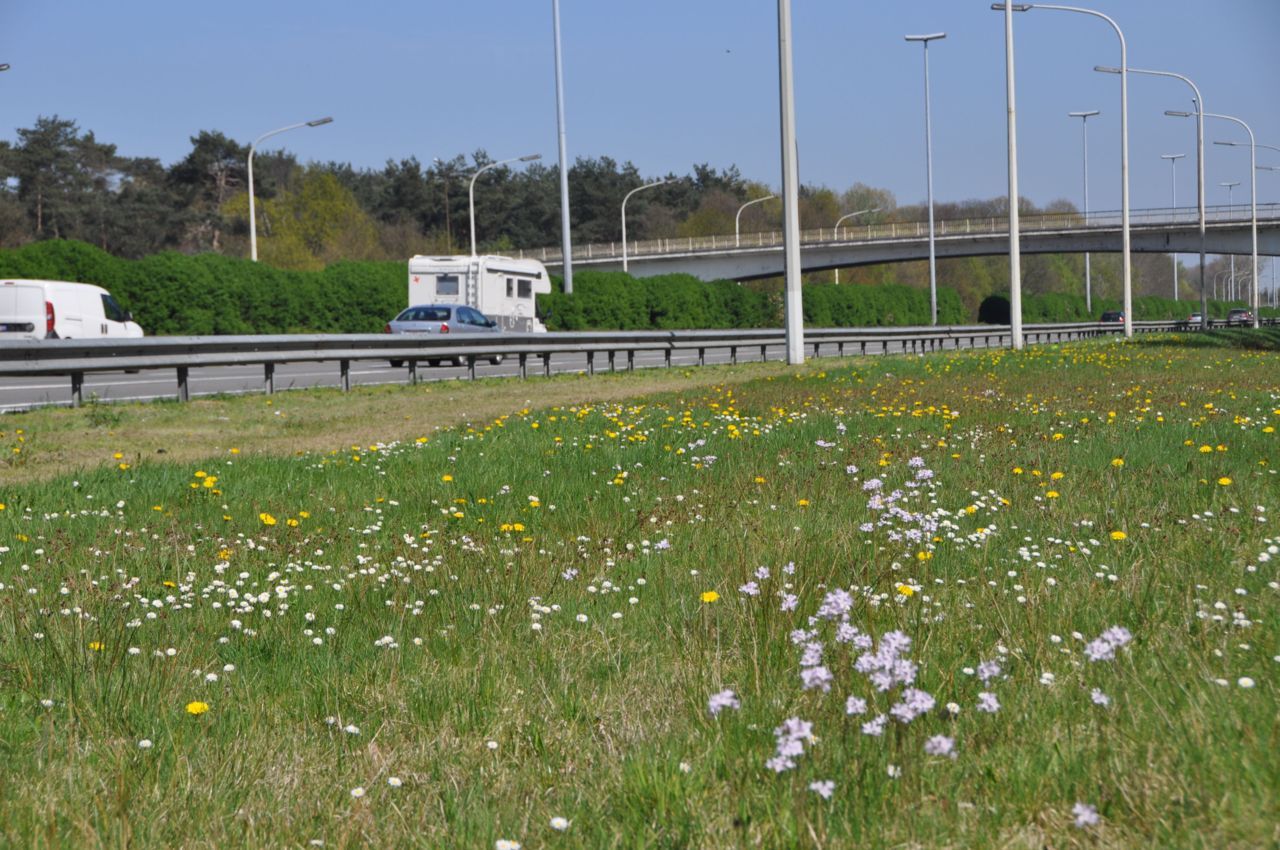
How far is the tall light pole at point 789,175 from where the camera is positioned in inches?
1002

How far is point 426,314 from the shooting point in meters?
33.5

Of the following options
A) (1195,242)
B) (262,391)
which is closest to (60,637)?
(262,391)

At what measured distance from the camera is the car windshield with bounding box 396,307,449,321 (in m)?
33.3

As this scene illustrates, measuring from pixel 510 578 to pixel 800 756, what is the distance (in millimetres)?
3047

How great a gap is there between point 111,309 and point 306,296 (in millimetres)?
16647

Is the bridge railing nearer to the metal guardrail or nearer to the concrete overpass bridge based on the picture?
the concrete overpass bridge

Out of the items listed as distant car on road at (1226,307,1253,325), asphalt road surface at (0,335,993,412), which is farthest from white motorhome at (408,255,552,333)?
distant car on road at (1226,307,1253,325)

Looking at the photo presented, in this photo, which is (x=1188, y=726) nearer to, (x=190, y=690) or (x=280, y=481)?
(x=190, y=690)

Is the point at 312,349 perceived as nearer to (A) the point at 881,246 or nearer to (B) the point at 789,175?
(B) the point at 789,175

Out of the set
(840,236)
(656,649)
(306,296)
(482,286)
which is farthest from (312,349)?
(840,236)

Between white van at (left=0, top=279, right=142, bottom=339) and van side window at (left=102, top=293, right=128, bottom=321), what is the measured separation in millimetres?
455

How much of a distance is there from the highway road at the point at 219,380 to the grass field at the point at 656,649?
454 inches

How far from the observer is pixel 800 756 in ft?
10.6

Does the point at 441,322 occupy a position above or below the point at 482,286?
below
